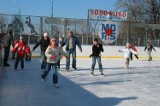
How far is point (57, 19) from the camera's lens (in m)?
26.3

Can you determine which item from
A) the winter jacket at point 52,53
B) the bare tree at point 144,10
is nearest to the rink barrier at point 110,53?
the winter jacket at point 52,53

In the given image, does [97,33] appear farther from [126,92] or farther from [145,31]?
[126,92]

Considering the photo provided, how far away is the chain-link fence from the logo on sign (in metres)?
0.40

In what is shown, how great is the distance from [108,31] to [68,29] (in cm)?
506

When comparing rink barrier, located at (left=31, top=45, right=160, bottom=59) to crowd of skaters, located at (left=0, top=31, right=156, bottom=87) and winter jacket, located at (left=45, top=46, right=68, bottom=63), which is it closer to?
crowd of skaters, located at (left=0, top=31, right=156, bottom=87)

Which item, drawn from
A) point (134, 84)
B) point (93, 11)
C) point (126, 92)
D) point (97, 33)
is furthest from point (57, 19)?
point (126, 92)

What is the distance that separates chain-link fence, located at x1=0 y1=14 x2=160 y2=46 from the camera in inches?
944

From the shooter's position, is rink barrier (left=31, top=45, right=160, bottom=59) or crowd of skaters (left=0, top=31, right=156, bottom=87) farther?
rink barrier (left=31, top=45, right=160, bottom=59)

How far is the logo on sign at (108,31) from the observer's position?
29.3m

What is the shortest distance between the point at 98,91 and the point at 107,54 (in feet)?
59.5

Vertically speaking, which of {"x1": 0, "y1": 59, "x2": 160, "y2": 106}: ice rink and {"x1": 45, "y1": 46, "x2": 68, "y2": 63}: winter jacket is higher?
{"x1": 45, "y1": 46, "x2": 68, "y2": 63}: winter jacket

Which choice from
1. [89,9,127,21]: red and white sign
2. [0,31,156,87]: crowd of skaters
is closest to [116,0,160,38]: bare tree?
[89,9,127,21]: red and white sign

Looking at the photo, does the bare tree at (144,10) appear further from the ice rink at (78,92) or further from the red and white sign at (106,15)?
the ice rink at (78,92)

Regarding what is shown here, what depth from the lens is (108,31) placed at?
30.5m
